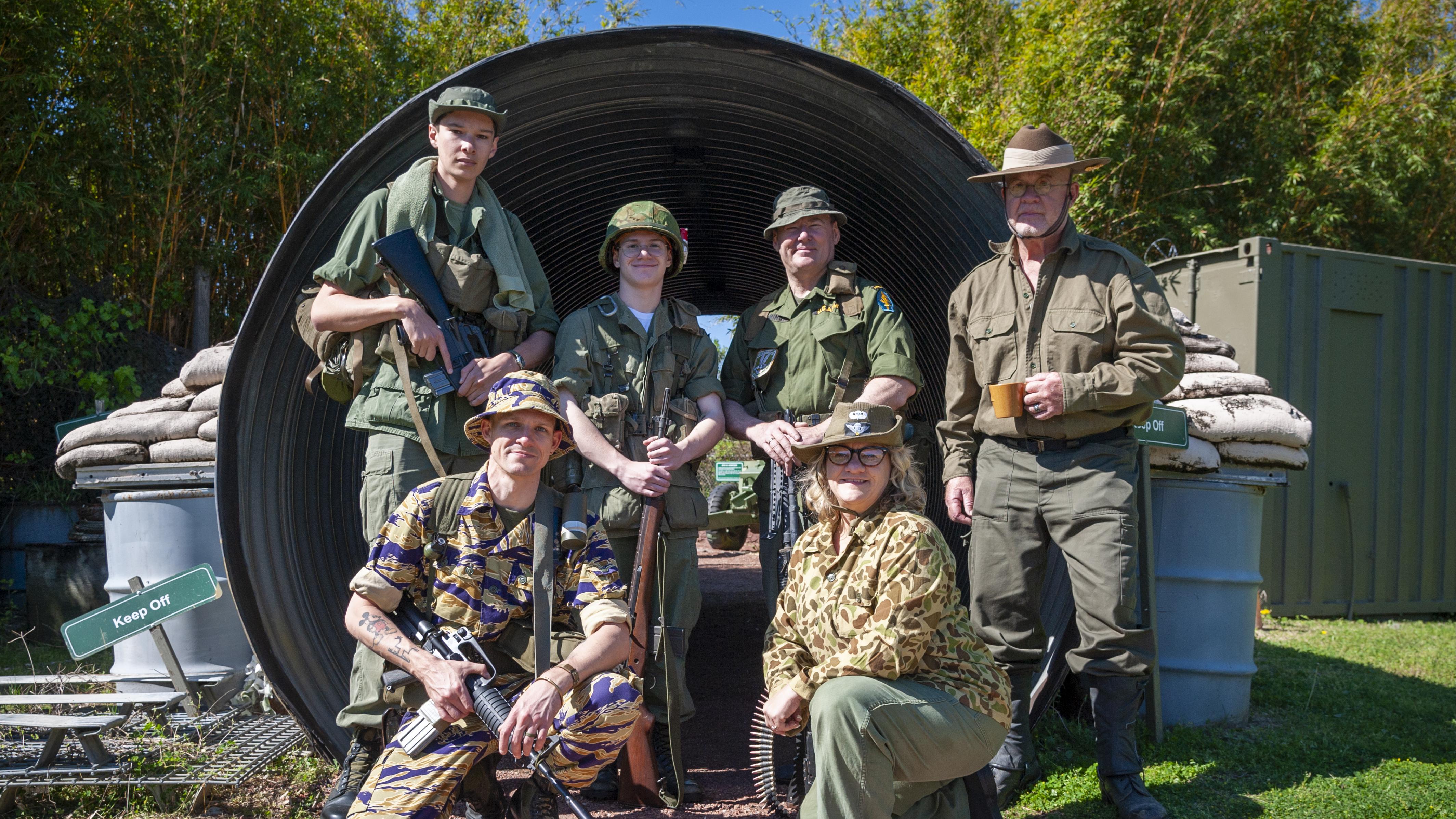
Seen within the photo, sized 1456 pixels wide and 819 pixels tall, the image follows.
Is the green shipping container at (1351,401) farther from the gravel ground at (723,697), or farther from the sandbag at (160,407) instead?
the sandbag at (160,407)

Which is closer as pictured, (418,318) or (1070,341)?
(418,318)

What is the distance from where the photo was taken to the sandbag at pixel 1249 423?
4.84 metres

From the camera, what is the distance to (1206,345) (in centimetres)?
542

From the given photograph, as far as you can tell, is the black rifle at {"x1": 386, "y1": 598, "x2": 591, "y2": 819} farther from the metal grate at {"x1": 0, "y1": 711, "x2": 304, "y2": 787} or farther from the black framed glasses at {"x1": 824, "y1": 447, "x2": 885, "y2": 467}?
the metal grate at {"x1": 0, "y1": 711, "x2": 304, "y2": 787}

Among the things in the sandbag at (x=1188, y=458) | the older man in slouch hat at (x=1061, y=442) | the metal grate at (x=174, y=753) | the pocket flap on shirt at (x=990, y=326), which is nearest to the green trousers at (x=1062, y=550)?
the older man in slouch hat at (x=1061, y=442)

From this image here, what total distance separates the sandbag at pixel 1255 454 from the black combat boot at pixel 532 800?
141 inches

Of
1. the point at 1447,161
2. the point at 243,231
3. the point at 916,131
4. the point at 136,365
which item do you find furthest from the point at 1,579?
the point at 1447,161

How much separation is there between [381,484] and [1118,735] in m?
2.87

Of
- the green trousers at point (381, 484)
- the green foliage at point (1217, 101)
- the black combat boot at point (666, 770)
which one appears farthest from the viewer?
the green foliage at point (1217, 101)

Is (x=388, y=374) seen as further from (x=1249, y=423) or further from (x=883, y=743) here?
(x=1249, y=423)

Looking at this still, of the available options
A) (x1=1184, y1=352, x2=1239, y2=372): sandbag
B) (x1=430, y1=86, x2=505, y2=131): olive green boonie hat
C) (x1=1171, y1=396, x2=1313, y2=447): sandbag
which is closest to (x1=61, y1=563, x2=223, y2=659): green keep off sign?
(x1=430, y1=86, x2=505, y2=131): olive green boonie hat

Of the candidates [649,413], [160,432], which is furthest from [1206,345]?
[160,432]

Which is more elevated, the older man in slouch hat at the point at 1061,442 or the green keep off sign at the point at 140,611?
the older man in slouch hat at the point at 1061,442

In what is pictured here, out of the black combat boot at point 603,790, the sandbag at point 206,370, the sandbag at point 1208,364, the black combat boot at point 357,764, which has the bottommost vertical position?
the black combat boot at point 603,790
